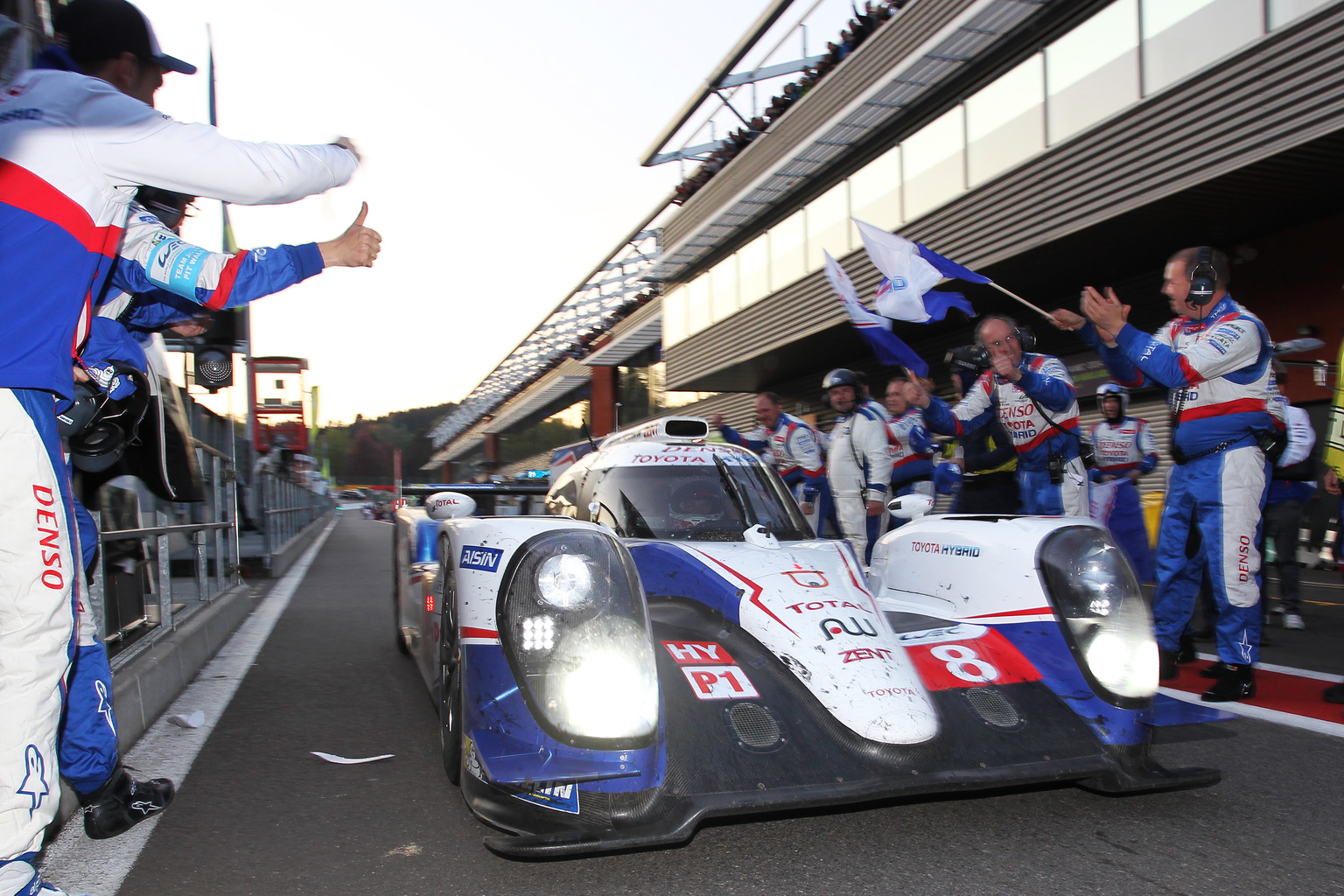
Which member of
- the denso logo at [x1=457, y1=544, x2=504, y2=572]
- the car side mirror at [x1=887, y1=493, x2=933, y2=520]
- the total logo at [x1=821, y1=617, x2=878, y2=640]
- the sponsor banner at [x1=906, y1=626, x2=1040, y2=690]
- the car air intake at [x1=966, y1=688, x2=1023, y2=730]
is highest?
the car side mirror at [x1=887, y1=493, x2=933, y2=520]

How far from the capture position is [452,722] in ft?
9.57

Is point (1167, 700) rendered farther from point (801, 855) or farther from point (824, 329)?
point (824, 329)

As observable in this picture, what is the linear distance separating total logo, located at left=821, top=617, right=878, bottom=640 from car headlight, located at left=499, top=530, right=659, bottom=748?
0.61m

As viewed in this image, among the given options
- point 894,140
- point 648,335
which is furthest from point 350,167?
point 648,335

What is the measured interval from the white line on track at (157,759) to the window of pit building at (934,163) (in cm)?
1023

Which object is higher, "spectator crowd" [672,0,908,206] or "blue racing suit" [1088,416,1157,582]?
"spectator crowd" [672,0,908,206]

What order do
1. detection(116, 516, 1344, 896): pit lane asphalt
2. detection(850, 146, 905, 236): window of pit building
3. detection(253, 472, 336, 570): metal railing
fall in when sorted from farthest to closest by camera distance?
detection(850, 146, 905, 236): window of pit building < detection(253, 472, 336, 570): metal railing < detection(116, 516, 1344, 896): pit lane asphalt

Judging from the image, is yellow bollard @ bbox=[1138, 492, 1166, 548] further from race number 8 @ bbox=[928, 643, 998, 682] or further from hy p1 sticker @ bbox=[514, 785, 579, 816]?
hy p1 sticker @ bbox=[514, 785, 579, 816]

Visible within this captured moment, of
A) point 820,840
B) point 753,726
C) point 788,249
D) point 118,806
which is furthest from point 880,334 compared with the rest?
point 788,249

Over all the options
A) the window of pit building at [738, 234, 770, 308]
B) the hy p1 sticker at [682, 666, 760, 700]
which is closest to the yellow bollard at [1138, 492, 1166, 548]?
the hy p1 sticker at [682, 666, 760, 700]

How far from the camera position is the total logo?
2863 mm

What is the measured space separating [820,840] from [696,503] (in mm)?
1589

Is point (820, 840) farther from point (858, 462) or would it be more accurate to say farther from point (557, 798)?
point (858, 462)

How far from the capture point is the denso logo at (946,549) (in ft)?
11.1
